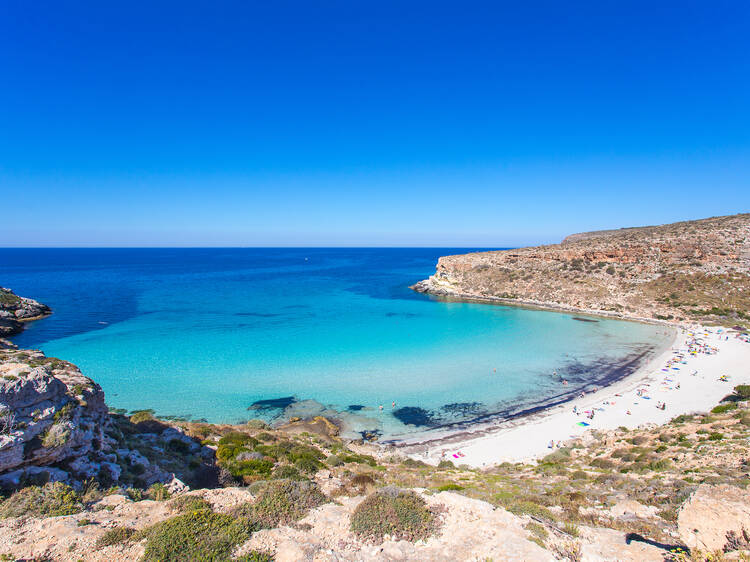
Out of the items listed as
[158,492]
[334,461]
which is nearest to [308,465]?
[334,461]

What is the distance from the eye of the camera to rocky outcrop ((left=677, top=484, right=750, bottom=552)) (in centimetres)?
605

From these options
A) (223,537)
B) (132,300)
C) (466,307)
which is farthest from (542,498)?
(132,300)

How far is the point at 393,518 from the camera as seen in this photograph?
25.5 ft

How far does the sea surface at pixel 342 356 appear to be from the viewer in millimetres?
23641

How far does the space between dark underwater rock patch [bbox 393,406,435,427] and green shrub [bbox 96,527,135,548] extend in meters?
16.6

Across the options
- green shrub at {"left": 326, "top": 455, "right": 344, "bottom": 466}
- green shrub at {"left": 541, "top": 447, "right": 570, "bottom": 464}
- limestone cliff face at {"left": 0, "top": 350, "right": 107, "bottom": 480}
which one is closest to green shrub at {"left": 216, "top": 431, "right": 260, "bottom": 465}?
green shrub at {"left": 326, "top": 455, "right": 344, "bottom": 466}

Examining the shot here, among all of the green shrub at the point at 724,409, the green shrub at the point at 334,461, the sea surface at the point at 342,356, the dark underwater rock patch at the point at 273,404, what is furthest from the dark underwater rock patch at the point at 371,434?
the green shrub at the point at 724,409

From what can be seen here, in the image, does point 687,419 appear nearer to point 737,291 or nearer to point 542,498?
point 542,498

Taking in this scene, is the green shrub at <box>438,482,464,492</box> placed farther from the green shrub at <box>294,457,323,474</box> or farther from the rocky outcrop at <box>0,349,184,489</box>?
the rocky outcrop at <box>0,349,184,489</box>

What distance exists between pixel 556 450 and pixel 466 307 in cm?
4434

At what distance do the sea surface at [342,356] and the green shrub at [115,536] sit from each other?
14.6 m

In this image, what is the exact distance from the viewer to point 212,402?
78.0ft

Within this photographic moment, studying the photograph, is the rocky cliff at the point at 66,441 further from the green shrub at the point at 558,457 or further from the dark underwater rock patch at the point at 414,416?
the green shrub at the point at 558,457

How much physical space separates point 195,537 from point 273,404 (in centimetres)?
1764
